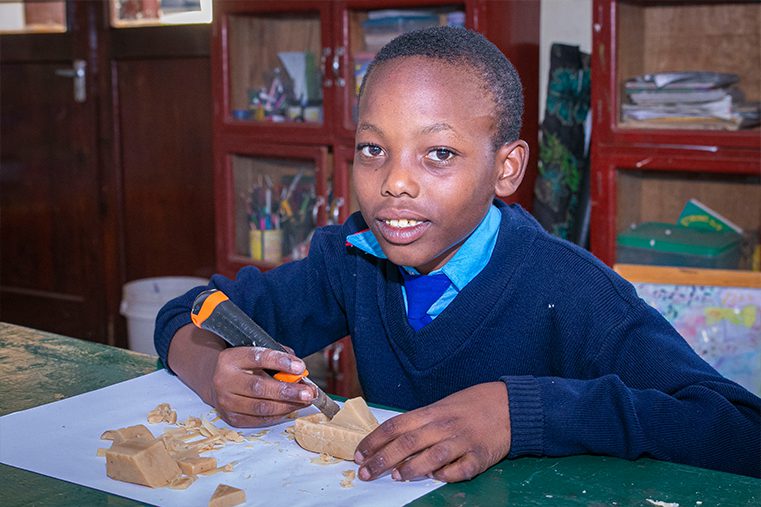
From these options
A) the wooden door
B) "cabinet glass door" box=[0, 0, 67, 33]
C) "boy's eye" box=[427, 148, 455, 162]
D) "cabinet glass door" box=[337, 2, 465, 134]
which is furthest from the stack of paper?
"cabinet glass door" box=[0, 0, 67, 33]

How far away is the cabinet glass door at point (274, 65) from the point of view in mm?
3023

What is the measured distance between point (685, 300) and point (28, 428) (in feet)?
4.45

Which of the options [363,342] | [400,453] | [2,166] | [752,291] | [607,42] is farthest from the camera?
[2,166]

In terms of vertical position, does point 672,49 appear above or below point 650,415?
above

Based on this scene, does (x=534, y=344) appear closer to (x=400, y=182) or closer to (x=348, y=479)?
(x=400, y=182)

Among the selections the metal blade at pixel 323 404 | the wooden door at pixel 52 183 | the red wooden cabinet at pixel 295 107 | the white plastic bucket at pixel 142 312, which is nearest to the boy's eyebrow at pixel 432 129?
the metal blade at pixel 323 404

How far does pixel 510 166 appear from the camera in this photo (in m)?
1.30

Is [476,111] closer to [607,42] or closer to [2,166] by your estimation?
[607,42]

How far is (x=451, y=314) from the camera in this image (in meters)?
1.27

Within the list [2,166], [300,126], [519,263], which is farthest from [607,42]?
[2,166]

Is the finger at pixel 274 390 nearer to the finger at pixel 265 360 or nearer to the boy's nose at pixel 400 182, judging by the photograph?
the finger at pixel 265 360

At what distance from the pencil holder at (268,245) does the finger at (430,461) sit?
219 cm

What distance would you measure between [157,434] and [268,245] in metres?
2.03

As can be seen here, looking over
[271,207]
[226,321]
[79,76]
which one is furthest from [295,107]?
[226,321]
